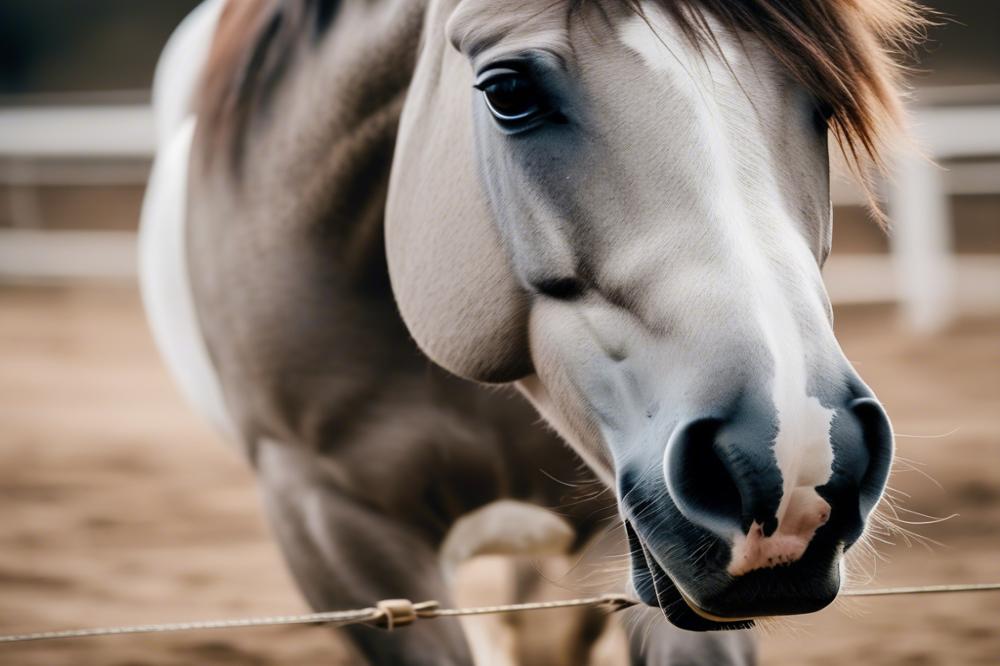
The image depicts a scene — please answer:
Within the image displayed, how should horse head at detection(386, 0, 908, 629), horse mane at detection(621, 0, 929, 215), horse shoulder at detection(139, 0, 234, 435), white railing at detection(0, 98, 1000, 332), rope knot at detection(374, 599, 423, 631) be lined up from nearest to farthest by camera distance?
horse head at detection(386, 0, 908, 629), horse mane at detection(621, 0, 929, 215), rope knot at detection(374, 599, 423, 631), horse shoulder at detection(139, 0, 234, 435), white railing at detection(0, 98, 1000, 332)

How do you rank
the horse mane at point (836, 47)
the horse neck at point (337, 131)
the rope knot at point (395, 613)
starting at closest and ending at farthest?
the horse mane at point (836, 47)
the rope knot at point (395, 613)
the horse neck at point (337, 131)

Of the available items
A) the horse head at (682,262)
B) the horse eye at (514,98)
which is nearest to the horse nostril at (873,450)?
the horse head at (682,262)

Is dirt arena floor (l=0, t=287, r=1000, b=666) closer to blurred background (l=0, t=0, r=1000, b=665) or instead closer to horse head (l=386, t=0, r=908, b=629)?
blurred background (l=0, t=0, r=1000, b=665)

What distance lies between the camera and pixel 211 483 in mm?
4734

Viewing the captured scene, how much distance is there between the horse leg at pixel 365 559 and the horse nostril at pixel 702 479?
0.98m

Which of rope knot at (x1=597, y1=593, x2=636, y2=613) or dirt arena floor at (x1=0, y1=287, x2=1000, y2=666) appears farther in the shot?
dirt arena floor at (x1=0, y1=287, x2=1000, y2=666)

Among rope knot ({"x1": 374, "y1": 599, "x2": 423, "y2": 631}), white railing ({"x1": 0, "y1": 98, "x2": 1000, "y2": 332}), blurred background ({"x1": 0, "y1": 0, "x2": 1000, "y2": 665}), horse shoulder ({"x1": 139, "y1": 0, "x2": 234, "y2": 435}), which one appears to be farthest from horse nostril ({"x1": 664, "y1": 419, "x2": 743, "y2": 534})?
white railing ({"x1": 0, "y1": 98, "x2": 1000, "y2": 332})

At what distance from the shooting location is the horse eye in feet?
4.42

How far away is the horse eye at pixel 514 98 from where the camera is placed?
4.42 ft

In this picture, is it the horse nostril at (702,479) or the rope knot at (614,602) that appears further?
the rope knot at (614,602)

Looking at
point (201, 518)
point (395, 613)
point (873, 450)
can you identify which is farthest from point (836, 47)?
point (201, 518)

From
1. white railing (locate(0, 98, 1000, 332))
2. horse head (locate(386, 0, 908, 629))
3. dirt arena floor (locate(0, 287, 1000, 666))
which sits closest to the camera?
horse head (locate(386, 0, 908, 629))

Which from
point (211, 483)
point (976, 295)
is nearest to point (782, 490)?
point (211, 483)

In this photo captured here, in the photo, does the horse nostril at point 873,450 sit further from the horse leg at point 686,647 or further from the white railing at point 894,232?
the white railing at point 894,232
